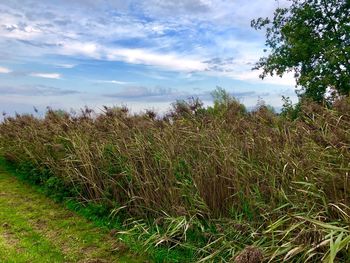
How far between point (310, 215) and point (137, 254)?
7.59 feet

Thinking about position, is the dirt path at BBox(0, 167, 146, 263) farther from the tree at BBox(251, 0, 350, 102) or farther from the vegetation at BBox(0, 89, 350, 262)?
the tree at BBox(251, 0, 350, 102)

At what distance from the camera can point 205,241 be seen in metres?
4.89

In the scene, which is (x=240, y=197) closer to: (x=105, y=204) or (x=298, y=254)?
(x=298, y=254)

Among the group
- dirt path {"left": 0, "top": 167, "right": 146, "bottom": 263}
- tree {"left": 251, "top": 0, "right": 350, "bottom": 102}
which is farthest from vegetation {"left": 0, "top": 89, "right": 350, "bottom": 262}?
tree {"left": 251, "top": 0, "right": 350, "bottom": 102}

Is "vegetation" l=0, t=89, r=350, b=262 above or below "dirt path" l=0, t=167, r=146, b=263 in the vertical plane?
above

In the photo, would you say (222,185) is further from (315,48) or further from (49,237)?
(315,48)

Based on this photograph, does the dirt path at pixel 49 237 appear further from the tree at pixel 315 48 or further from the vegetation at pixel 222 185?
the tree at pixel 315 48

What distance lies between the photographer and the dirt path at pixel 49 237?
539 cm

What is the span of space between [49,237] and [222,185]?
110 inches

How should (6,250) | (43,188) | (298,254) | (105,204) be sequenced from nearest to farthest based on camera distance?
1. (298,254)
2. (6,250)
3. (105,204)
4. (43,188)

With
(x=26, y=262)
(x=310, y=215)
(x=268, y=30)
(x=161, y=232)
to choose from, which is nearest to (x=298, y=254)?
(x=310, y=215)

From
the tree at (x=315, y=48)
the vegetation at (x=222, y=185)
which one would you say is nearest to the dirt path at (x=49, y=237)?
the vegetation at (x=222, y=185)

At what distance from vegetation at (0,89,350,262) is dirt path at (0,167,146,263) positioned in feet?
1.09

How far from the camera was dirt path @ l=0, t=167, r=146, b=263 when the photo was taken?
5395mm
